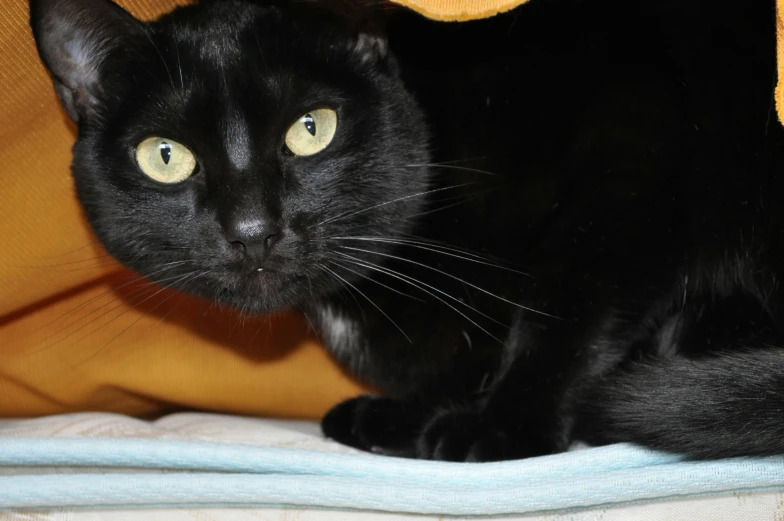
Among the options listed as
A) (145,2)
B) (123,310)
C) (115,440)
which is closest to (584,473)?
(115,440)

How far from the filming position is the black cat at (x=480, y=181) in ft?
3.60

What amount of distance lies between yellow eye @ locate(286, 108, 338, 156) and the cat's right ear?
26 cm

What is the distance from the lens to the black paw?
1108 millimetres

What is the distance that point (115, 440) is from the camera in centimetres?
107

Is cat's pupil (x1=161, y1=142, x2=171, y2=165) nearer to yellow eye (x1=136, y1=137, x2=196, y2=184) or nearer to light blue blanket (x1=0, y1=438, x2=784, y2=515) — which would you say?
yellow eye (x1=136, y1=137, x2=196, y2=184)

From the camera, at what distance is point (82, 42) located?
1145 millimetres

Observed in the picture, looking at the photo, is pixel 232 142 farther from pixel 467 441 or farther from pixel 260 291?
pixel 467 441

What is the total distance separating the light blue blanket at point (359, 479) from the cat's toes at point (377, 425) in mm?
208

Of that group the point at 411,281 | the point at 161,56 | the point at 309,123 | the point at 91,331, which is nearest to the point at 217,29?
the point at 161,56

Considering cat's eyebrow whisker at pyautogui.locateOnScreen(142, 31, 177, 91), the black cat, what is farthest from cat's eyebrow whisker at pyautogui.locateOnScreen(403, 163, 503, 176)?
cat's eyebrow whisker at pyautogui.locateOnScreen(142, 31, 177, 91)

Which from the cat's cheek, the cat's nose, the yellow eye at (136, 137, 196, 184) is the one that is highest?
the yellow eye at (136, 137, 196, 184)

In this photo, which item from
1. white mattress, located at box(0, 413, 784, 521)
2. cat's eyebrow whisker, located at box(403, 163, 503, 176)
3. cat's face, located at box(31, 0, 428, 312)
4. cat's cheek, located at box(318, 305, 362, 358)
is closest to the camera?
white mattress, located at box(0, 413, 784, 521)

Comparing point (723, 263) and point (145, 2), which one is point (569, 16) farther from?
point (145, 2)

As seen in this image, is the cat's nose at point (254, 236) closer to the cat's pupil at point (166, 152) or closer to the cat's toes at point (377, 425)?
the cat's pupil at point (166, 152)
